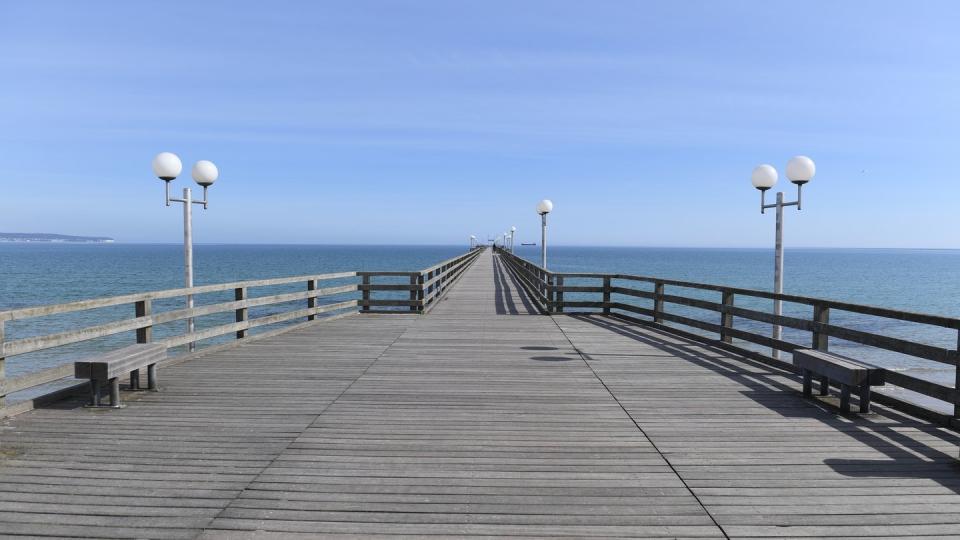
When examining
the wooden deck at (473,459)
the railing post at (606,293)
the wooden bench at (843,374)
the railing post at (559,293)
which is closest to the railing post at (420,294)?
the railing post at (559,293)

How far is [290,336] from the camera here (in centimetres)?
989

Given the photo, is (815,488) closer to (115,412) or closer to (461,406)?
(461,406)

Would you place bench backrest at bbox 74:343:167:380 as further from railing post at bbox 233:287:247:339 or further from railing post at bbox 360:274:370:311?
railing post at bbox 360:274:370:311

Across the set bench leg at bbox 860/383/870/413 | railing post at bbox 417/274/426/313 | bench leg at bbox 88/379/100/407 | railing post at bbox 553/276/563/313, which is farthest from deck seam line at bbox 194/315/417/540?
railing post at bbox 553/276/563/313

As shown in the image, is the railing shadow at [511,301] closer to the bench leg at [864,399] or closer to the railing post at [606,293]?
the railing post at [606,293]

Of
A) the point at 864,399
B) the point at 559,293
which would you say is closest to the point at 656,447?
the point at 864,399

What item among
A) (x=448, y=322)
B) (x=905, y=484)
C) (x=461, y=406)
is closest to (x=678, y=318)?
(x=448, y=322)

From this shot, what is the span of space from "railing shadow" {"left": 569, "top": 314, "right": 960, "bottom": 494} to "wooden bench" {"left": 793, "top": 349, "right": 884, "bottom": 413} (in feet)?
0.48

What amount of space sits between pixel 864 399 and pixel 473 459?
3598 millimetres

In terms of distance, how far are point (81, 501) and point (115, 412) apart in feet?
6.72

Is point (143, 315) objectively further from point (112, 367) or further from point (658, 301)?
point (658, 301)

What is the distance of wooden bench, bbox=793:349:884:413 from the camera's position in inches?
201

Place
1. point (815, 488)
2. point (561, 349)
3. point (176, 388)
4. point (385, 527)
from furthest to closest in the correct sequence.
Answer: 1. point (561, 349)
2. point (176, 388)
3. point (815, 488)
4. point (385, 527)

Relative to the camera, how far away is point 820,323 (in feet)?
21.7
